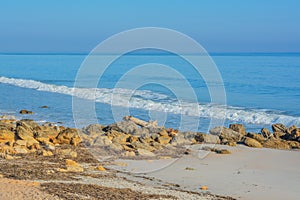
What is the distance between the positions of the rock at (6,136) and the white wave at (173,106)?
1402 cm

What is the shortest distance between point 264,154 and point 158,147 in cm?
342

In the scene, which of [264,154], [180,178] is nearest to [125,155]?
[180,178]

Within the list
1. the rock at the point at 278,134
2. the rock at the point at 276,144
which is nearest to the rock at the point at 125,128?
the rock at the point at 276,144

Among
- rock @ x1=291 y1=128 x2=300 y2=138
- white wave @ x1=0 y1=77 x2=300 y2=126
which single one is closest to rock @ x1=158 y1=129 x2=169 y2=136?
rock @ x1=291 y1=128 x2=300 y2=138

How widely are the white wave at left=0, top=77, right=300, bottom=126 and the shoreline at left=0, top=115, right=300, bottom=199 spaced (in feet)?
23.1

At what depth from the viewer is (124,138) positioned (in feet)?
55.8

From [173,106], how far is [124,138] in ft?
49.0

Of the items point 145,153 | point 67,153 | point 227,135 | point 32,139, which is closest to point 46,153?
point 67,153

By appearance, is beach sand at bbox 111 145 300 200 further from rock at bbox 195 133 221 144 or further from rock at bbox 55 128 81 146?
rock at bbox 55 128 81 146

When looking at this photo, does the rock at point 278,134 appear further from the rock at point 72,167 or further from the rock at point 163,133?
the rock at point 72,167

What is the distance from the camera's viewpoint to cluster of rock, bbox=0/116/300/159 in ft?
49.2

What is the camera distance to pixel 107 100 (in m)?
35.7

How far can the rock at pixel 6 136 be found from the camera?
15.4 m

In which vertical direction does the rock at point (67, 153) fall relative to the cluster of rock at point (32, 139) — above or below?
below
